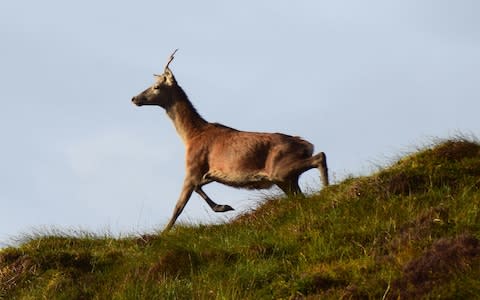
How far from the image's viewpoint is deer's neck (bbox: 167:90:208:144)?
20062mm

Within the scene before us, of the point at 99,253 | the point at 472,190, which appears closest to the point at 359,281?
the point at 472,190

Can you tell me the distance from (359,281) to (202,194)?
27.0ft

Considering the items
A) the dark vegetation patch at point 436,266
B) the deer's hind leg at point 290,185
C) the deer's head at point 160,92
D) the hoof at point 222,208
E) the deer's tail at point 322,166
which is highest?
the deer's head at point 160,92

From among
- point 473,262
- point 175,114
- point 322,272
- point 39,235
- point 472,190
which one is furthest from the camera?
point 175,114

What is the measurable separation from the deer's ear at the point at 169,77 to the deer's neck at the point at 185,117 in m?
0.25

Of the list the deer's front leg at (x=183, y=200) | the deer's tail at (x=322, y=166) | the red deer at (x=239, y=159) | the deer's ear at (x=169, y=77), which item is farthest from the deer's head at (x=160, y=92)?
the deer's tail at (x=322, y=166)

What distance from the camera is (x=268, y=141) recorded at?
1803 centimetres

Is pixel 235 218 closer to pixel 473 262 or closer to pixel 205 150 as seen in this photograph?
pixel 205 150

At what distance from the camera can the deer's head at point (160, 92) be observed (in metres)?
21.0

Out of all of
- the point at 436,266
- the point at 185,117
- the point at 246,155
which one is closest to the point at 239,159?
the point at 246,155

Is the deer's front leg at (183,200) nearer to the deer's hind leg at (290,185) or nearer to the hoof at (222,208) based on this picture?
the hoof at (222,208)

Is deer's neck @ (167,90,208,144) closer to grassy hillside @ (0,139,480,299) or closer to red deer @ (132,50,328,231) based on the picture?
red deer @ (132,50,328,231)

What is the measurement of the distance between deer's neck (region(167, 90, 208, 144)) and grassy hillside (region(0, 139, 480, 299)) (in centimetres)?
484

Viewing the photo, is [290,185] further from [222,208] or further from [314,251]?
[314,251]
